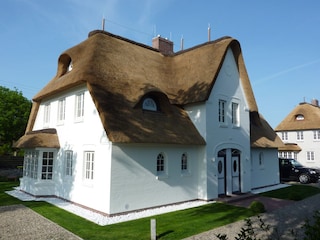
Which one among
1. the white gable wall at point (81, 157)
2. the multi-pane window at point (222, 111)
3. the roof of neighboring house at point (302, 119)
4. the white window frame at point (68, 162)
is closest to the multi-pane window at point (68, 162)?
the white window frame at point (68, 162)

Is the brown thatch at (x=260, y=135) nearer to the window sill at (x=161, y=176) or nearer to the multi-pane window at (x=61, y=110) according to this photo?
the window sill at (x=161, y=176)

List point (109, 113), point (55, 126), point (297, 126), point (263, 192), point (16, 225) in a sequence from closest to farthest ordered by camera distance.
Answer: point (16, 225)
point (109, 113)
point (55, 126)
point (263, 192)
point (297, 126)

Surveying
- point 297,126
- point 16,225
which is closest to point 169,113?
point 16,225

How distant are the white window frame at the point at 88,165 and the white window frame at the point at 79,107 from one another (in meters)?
1.97

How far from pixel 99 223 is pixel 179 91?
8.90 m

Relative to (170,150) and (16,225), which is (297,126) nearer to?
(170,150)

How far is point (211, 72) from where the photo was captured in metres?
14.6

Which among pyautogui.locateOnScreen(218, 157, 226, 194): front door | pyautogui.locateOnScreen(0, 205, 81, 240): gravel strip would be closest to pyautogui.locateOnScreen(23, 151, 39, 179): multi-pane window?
pyautogui.locateOnScreen(0, 205, 81, 240): gravel strip

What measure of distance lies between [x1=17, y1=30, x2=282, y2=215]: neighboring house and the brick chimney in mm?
2389

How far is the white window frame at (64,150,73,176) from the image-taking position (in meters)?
13.4

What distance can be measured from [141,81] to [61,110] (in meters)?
5.28

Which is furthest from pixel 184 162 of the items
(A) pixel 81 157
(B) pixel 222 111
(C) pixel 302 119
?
(C) pixel 302 119

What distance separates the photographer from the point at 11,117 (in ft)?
120

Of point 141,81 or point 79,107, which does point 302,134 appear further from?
point 79,107
